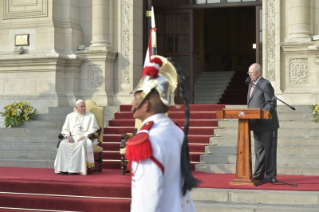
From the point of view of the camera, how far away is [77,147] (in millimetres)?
9133

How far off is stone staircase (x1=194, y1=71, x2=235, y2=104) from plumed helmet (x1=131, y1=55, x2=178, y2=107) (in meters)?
12.6

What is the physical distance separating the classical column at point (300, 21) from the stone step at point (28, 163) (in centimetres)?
528

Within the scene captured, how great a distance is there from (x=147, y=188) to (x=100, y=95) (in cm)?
957

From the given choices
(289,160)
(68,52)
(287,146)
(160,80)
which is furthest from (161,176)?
(68,52)

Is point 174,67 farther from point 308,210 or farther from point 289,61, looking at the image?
point 289,61

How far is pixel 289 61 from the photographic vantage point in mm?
11289

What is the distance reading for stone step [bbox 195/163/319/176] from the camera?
8.48 m

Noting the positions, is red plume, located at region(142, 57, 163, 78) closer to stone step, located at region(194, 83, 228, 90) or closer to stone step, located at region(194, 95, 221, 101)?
stone step, located at region(194, 95, 221, 101)

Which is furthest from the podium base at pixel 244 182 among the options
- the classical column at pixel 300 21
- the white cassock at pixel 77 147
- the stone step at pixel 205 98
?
the stone step at pixel 205 98

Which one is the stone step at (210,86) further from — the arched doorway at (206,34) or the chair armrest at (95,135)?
the chair armrest at (95,135)

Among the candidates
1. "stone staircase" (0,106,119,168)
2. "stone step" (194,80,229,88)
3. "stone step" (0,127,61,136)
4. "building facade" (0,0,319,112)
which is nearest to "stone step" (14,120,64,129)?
"stone staircase" (0,106,119,168)

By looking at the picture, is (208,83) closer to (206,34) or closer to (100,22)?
(100,22)

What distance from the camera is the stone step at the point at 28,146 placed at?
10648 millimetres

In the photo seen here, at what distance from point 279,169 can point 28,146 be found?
4.85 meters
